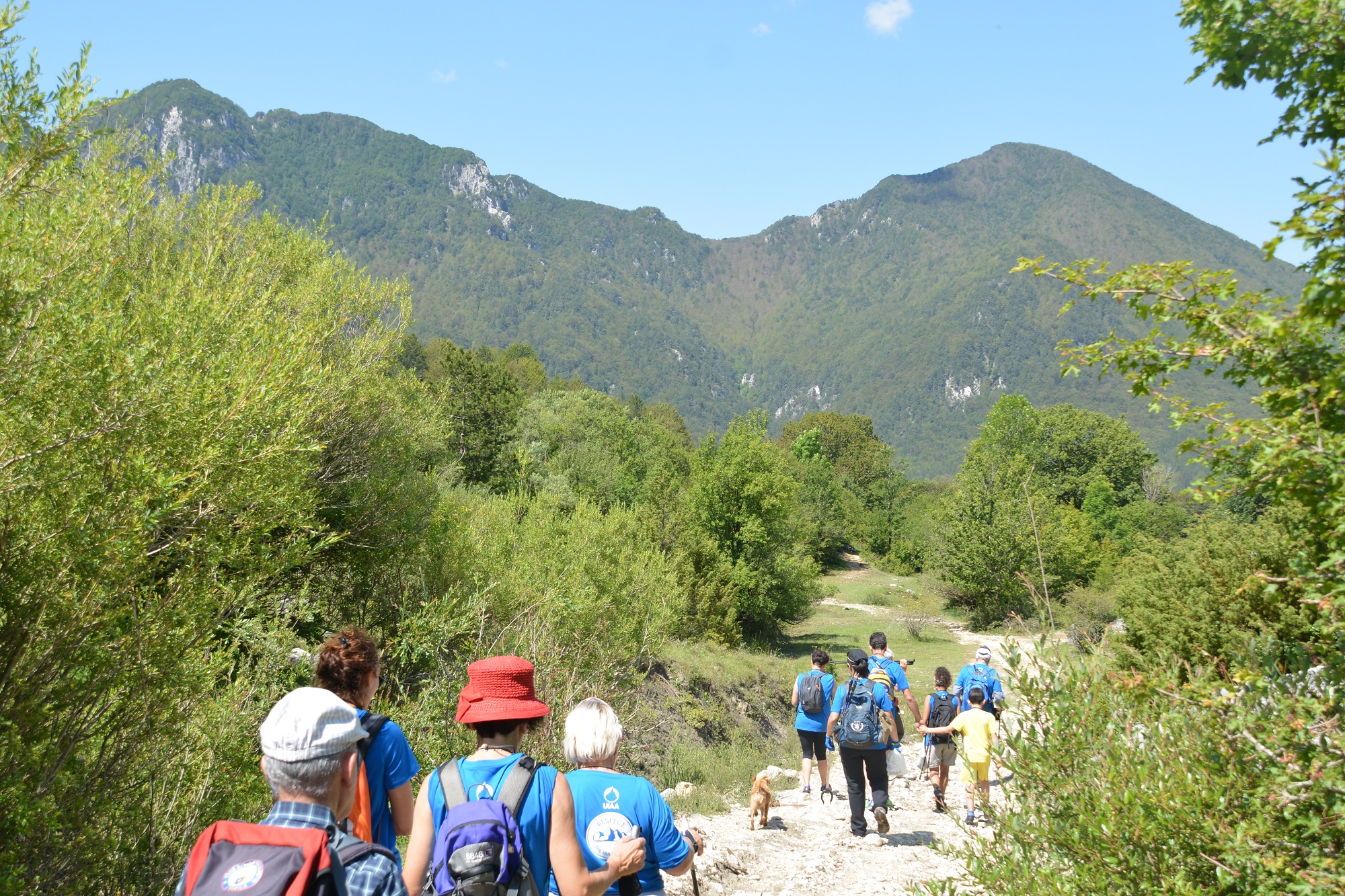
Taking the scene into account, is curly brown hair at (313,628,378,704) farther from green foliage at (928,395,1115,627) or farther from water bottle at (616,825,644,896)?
green foliage at (928,395,1115,627)

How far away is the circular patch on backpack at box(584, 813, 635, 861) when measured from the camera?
332 centimetres

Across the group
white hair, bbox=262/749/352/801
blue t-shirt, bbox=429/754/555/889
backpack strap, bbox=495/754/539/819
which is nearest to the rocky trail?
blue t-shirt, bbox=429/754/555/889

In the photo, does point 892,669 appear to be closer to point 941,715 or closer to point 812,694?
point 812,694

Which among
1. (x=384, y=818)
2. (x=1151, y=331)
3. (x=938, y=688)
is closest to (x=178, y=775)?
(x=384, y=818)

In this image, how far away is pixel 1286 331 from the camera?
11.4ft

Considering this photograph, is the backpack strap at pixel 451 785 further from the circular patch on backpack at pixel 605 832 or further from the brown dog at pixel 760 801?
the brown dog at pixel 760 801

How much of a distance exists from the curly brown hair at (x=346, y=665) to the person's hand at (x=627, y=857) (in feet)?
4.52

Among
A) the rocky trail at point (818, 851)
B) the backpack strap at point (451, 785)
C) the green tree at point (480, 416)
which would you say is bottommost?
the rocky trail at point (818, 851)

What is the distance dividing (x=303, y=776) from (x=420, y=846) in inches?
36.3

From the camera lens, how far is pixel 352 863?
231cm

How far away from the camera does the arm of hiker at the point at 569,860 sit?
3.02 m

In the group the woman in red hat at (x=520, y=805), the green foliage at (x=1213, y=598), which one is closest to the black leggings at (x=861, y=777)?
the green foliage at (x=1213, y=598)

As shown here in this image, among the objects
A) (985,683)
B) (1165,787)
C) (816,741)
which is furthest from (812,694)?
(1165,787)

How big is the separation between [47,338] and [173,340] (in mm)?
1791
